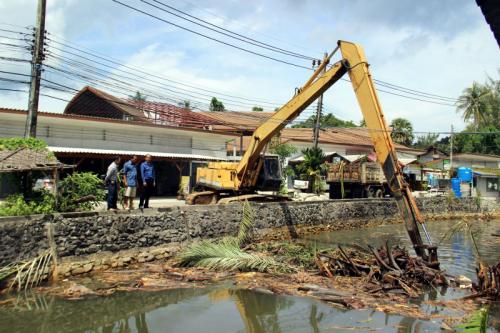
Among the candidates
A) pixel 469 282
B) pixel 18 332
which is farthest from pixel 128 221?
pixel 469 282

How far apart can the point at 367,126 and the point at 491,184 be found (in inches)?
1123

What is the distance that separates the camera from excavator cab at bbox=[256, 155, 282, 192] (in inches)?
653

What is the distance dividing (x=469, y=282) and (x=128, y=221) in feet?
27.0

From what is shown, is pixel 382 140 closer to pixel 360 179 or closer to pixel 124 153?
pixel 360 179

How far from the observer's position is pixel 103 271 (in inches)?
408

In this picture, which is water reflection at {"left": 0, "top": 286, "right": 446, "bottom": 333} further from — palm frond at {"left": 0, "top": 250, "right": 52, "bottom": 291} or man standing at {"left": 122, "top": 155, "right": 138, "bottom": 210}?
man standing at {"left": 122, "top": 155, "right": 138, "bottom": 210}

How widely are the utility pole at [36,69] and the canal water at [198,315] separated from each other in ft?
24.0

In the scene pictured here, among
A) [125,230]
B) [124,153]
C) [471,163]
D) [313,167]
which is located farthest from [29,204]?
[471,163]

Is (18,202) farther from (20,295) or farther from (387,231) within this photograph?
(387,231)

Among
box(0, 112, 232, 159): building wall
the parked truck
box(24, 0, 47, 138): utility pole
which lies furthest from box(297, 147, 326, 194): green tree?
box(24, 0, 47, 138): utility pole

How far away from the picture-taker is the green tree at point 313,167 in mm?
27641

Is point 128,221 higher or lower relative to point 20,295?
higher

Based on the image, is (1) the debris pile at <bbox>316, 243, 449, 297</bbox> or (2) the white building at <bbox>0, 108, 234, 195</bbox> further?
(2) the white building at <bbox>0, 108, 234, 195</bbox>

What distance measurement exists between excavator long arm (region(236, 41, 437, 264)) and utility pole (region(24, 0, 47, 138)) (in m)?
A: 7.19
